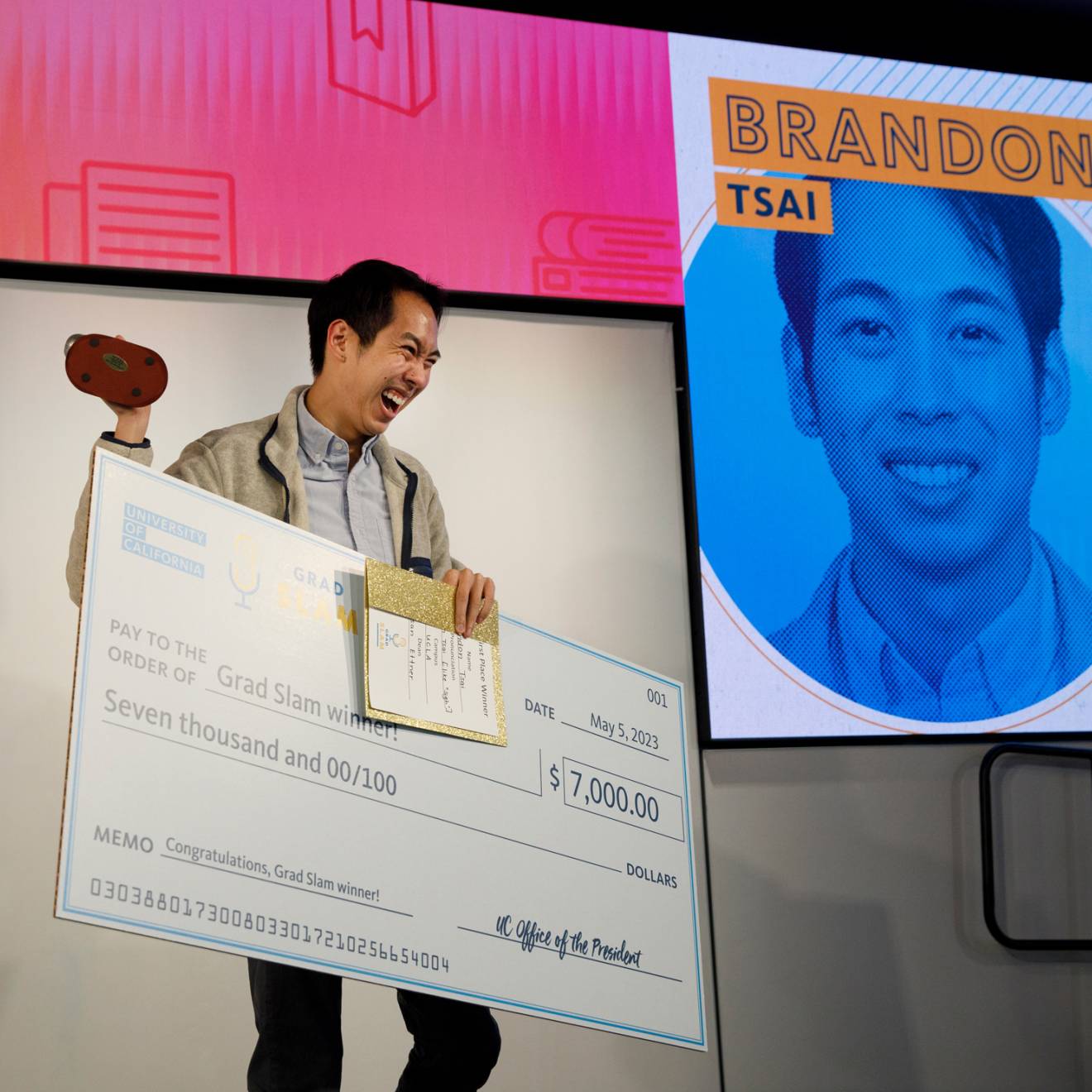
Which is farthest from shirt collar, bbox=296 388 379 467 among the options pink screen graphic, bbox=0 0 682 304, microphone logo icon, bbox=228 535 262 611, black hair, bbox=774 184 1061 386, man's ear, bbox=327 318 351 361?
black hair, bbox=774 184 1061 386

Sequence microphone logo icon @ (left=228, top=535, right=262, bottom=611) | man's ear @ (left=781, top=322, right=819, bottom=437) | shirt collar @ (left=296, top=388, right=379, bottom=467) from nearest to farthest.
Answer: microphone logo icon @ (left=228, top=535, right=262, bottom=611), shirt collar @ (left=296, top=388, right=379, bottom=467), man's ear @ (left=781, top=322, right=819, bottom=437)

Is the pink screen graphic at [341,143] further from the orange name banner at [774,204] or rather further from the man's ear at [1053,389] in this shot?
the man's ear at [1053,389]

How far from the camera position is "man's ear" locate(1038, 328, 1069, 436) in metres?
3.07

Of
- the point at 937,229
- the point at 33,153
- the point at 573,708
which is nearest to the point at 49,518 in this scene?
the point at 33,153

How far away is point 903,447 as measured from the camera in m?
2.98

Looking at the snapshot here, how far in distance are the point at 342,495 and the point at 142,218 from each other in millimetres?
843

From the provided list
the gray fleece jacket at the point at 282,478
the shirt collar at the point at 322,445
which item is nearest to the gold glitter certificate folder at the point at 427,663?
the gray fleece jacket at the point at 282,478

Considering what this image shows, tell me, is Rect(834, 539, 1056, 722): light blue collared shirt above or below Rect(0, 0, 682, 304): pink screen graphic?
below

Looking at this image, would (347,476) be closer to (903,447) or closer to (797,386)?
(797,386)

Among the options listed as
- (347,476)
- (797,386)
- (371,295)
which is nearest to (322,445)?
(347,476)

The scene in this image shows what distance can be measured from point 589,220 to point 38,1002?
6.43 ft

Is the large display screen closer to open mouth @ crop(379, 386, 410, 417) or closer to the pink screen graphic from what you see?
the pink screen graphic

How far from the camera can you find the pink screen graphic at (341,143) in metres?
2.61

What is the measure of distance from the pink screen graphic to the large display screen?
0.21m
